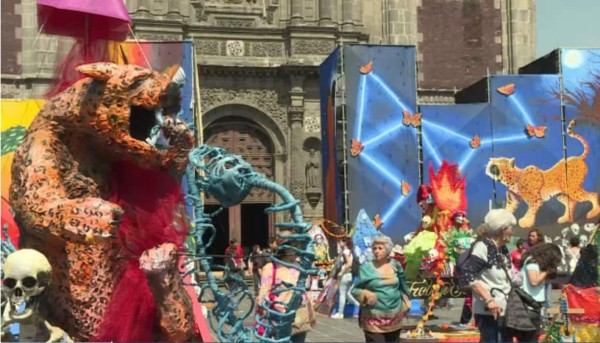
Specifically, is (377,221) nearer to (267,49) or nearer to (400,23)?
(267,49)

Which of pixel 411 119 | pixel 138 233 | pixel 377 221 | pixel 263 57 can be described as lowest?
pixel 377 221

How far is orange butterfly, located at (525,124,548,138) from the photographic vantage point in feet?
58.4

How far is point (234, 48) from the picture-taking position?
70.0 feet

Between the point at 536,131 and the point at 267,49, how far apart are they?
7.32 meters

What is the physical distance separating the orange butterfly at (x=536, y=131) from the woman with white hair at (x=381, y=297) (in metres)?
12.3

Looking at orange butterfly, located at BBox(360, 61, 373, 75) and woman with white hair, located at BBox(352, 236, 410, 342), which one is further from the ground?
orange butterfly, located at BBox(360, 61, 373, 75)

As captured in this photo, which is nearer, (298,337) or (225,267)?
(225,267)

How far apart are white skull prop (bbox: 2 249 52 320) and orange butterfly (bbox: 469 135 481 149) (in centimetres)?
1414

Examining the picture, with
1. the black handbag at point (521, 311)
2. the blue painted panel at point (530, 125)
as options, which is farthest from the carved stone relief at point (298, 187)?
the black handbag at point (521, 311)

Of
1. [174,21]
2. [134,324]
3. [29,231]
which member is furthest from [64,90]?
[174,21]

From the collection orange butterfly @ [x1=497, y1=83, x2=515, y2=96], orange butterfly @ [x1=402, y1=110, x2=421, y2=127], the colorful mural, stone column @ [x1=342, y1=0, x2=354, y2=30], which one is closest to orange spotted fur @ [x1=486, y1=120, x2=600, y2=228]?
the colorful mural

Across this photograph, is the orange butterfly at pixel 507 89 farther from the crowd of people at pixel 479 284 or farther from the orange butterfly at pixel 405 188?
the crowd of people at pixel 479 284

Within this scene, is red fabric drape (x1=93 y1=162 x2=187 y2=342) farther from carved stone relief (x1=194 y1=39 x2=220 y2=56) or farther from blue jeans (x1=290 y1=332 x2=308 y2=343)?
carved stone relief (x1=194 y1=39 x2=220 y2=56)

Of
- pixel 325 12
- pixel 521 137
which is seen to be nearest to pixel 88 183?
pixel 521 137
